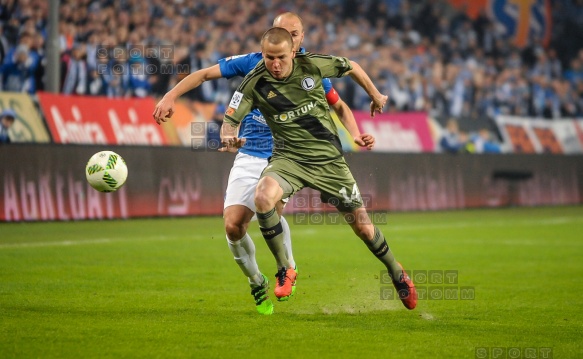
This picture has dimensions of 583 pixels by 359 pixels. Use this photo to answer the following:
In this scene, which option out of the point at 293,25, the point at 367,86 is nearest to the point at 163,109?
the point at 293,25

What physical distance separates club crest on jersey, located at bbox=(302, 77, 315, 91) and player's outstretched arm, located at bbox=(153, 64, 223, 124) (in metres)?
0.76

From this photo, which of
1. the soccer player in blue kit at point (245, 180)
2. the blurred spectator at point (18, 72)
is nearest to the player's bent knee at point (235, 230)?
the soccer player in blue kit at point (245, 180)

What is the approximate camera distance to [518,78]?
26.3 m

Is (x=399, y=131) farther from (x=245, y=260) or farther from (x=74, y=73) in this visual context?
(x=245, y=260)

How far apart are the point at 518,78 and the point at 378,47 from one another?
483 cm

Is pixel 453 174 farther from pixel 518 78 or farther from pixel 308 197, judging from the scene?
pixel 518 78

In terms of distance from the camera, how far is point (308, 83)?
7211 mm

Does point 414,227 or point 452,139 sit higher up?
point 452,139

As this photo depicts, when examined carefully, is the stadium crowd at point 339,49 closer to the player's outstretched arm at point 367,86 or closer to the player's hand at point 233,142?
the player's outstretched arm at point 367,86

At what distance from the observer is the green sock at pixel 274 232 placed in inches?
279

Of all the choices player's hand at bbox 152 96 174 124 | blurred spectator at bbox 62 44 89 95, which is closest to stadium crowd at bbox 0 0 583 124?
blurred spectator at bbox 62 44 89 95

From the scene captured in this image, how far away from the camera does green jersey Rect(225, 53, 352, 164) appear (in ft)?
23.5

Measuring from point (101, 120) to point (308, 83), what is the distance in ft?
33.1

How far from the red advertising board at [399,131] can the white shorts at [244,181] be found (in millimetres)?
12735
